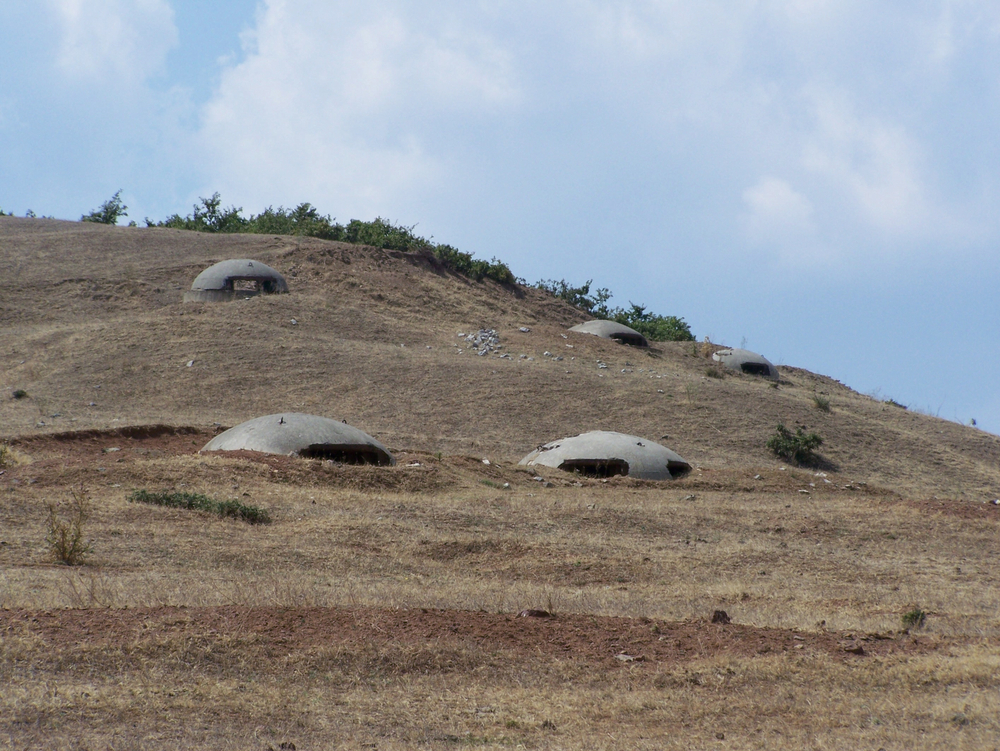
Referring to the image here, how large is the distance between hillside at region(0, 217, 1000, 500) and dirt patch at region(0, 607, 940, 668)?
1595 centimetres

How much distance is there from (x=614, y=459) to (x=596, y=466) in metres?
0.51

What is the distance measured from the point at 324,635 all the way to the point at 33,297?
36.6m

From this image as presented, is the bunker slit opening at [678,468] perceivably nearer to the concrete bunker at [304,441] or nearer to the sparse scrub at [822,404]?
the concrete bunker at [304,441]

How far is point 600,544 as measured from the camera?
1493 cm

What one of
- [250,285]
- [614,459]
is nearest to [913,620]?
[614,459]

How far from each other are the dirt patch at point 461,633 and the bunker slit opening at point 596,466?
14595 mm

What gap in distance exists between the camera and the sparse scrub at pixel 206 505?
1505 centimetres

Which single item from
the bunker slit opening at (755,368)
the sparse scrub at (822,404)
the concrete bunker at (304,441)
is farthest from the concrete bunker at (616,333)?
the concrete bunker at (304,441)

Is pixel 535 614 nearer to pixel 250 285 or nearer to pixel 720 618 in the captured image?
pixel 720 618

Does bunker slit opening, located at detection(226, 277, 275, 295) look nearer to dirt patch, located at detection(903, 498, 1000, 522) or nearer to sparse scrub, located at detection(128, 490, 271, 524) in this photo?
sparse scrub, located at detection(128, 490, 271, 524)

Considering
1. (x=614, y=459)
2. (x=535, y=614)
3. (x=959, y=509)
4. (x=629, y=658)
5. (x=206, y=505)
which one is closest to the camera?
(x=629, y=658)

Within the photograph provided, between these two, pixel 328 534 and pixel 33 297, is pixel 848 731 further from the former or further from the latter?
pixel 33 297

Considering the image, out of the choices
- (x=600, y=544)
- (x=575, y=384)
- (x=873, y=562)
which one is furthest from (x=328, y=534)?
(x=575, y=384)

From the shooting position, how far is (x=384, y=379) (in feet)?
105
